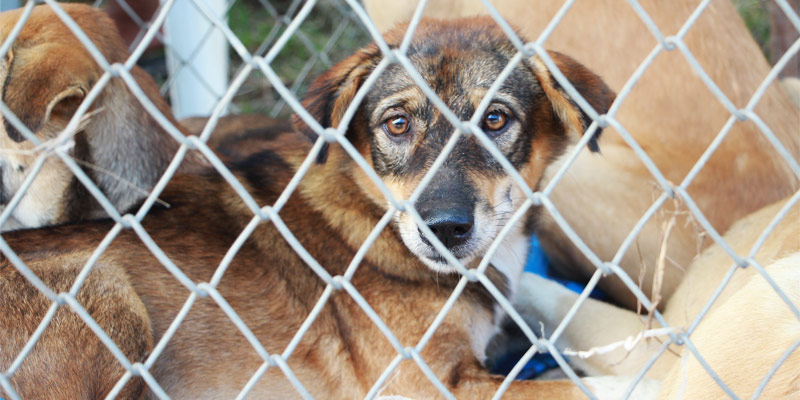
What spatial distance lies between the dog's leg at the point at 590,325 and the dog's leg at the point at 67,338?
5.60 feet

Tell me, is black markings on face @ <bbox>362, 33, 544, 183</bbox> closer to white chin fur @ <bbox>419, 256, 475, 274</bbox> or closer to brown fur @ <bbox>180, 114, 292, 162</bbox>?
white chin fur @ <bbox>419, 256, 475, 274</bbox>

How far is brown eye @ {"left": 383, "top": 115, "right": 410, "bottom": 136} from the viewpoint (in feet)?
9.16

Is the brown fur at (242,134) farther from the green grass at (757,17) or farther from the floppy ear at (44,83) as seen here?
the green grass at (757,17)

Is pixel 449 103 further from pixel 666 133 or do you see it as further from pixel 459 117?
pixel 666 133

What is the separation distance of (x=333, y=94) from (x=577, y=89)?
89 centimetres

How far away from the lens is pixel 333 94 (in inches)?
112

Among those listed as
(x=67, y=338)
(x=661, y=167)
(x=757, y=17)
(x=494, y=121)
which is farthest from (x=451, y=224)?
(x=757, y=17)

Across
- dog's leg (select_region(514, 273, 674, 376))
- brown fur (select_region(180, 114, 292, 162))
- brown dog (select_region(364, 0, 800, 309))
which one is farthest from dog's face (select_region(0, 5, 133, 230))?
dog's leg (select_region(514, 273, 674, 376))

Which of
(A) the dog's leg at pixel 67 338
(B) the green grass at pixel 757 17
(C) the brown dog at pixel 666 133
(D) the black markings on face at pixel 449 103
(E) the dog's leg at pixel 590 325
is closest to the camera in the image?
(A) the dog's leg at pixel 67 338

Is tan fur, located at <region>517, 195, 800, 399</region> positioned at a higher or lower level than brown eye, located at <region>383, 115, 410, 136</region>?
lower

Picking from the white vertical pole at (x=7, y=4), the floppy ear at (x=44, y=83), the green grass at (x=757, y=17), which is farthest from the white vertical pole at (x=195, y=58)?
the green grass at (x=757, y=17)

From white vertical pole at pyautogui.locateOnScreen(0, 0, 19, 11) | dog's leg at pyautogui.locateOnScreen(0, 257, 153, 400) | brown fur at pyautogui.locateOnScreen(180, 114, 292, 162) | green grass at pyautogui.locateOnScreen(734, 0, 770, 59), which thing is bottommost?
dog's leg at pyautogui.locateOnScreen(0, 257, 153, 400)

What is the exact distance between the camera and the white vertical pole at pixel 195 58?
16.3 feet

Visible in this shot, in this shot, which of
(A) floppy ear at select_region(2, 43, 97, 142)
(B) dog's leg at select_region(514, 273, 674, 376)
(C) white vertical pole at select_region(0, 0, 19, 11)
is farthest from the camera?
(C) white vertical pole at select_region(0, 0, 19, 11)
